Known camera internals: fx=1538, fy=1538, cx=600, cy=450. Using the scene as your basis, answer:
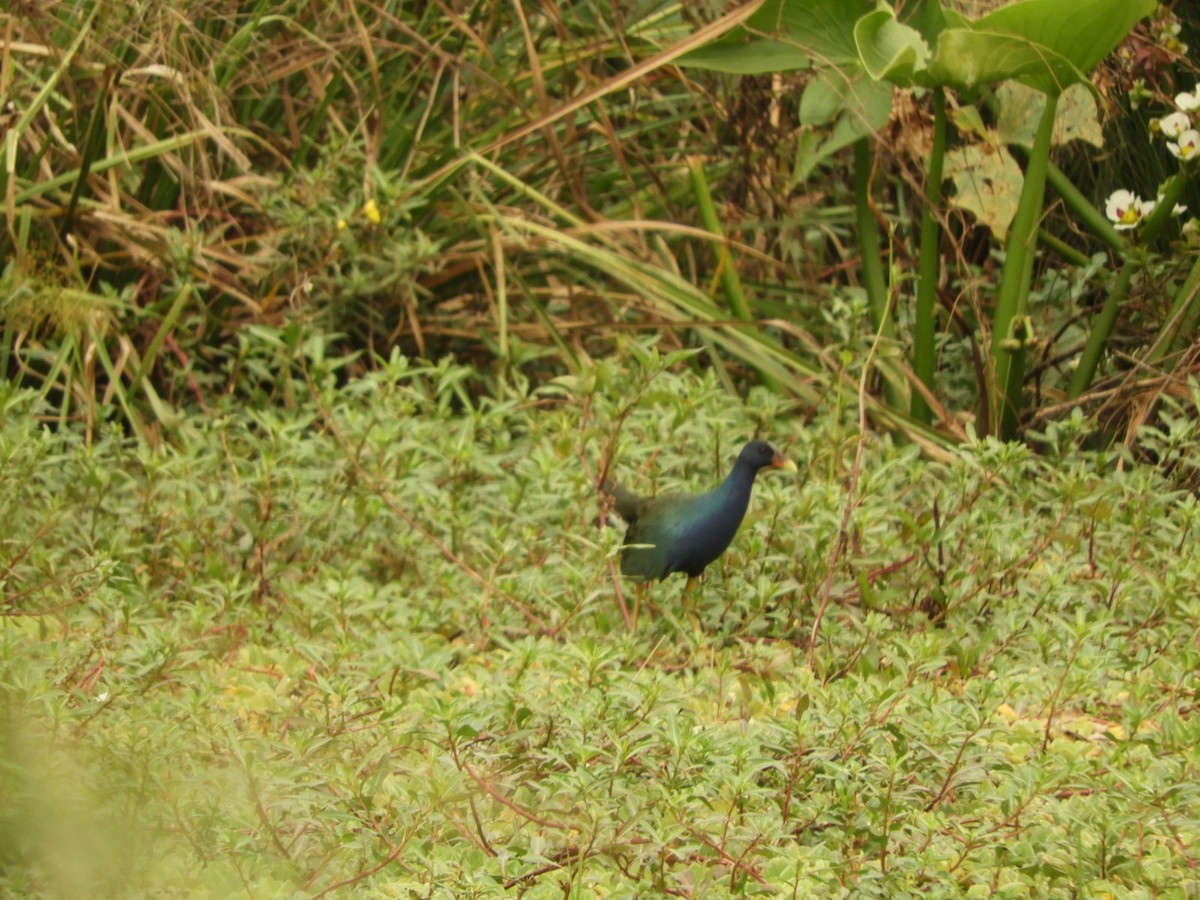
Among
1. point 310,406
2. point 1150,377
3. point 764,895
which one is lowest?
point 310,406

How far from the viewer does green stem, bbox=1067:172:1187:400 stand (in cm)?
373

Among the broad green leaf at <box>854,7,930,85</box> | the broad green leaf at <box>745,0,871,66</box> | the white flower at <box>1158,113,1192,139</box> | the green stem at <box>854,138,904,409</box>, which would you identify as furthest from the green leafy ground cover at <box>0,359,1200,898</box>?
the broad green leaf at <box>745,0,871,66</box>

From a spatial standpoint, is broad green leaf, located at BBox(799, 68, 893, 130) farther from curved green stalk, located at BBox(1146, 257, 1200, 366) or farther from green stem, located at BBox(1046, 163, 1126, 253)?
curved green stalk, located at BBox(1146, 257, 1200, 366)

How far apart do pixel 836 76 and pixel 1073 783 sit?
7.72 ft

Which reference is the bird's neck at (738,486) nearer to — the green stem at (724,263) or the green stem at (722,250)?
the green stem at (724,263)

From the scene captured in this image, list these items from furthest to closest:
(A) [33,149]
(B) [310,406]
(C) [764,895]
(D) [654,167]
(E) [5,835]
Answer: (D) [654,167] < (A) [33,149] < (B) [310,406] < (C) [764,895] < (E) [5,835]

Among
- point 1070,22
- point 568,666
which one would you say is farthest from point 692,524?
point 1070,22

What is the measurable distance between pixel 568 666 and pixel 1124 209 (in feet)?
6.78

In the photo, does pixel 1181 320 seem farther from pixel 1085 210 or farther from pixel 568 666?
pixel 568 666

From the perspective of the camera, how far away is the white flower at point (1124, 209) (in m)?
3.78

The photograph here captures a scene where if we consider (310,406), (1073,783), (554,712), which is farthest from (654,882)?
(310,406)

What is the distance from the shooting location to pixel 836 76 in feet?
13.5

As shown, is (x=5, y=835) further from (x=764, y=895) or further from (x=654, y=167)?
(x=654, y=167)

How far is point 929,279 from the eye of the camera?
156 inches
